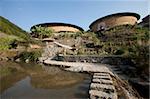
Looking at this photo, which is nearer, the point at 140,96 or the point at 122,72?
the point at 140,96

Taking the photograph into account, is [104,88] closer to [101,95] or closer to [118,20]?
[101,95]

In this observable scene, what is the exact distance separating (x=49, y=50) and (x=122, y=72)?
30.6 feet

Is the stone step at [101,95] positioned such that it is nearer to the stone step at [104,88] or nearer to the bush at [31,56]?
the stone step at [104,88]

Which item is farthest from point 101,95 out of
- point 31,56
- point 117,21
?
point 117,21

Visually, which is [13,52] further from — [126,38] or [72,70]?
[126,38]

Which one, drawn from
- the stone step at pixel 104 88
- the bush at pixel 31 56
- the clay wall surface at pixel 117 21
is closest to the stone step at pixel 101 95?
the stone step at pixel 104 88

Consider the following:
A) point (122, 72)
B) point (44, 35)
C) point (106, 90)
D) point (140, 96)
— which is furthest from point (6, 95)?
point (44, 35)

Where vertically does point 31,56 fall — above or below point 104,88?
above

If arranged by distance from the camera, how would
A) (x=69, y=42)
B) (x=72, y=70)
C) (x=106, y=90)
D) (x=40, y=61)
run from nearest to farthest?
(x=106, y=90) → (x=72, y=70) → (x=40, y=61) → (x=69, y=42)

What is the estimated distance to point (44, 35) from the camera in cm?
2417

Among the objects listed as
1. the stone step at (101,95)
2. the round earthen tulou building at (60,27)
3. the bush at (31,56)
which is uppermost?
the round earthen tulou building at (60,27)

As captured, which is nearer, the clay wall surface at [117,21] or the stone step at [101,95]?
the stone step at [101,95]

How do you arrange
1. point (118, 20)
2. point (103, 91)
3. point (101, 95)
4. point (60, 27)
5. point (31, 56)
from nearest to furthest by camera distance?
point (101, 95) < point (103, 91) < point (31, 56) < point (118, 20) < point (60, 27)

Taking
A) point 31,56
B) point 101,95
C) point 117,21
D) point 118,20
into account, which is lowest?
point 101,95
